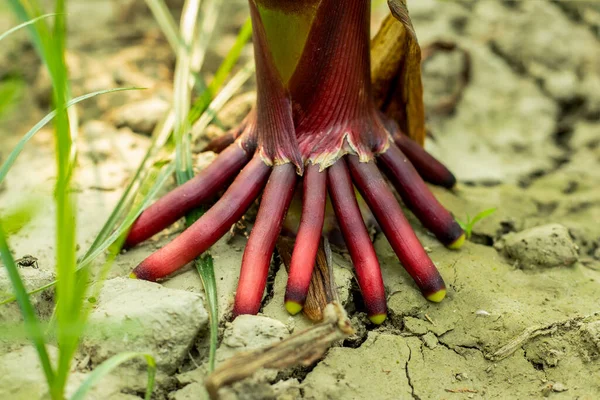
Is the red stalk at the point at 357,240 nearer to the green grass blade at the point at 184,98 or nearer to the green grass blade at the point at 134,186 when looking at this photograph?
the green grass blade at the point at 184,98

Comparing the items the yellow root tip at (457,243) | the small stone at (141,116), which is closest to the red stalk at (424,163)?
the yellow root tip at (457,243)

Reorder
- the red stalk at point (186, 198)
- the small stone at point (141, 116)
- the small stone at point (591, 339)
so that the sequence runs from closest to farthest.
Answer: the small stone at point (591, 339)
the red stalk at point (186, 198)
the small stone at point (141, 116)

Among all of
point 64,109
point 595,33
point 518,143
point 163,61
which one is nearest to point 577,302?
point 518,143

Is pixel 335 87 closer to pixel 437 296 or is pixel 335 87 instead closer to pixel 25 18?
pixel 437 296

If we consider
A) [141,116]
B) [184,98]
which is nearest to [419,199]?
[184,98]

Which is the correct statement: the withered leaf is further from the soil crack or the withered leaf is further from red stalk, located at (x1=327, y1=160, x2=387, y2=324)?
the soil crack

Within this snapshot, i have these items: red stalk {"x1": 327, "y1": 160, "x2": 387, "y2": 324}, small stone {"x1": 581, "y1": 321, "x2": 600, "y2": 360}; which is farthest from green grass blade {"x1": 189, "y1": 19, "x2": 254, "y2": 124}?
small stone {"x1": 581, "y1": 321, "x2": 600, "y2": 360}

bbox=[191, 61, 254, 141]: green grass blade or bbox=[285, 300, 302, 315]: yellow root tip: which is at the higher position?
bbox=[191, 61, 254, 141]: green grass blade
